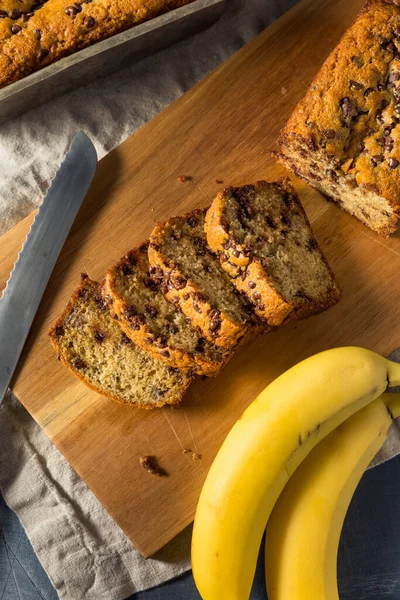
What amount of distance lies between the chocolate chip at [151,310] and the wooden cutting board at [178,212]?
0.40 metres

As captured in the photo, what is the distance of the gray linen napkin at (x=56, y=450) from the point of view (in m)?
3.11

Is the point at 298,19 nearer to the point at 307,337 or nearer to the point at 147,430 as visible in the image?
the point at 307,337

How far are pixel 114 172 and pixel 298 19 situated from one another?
1228 mm

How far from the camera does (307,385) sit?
2459 millimetres

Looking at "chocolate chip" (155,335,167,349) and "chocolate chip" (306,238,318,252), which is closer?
"chocolate chip" (155,335,167,349)

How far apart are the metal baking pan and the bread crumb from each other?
1.75 m

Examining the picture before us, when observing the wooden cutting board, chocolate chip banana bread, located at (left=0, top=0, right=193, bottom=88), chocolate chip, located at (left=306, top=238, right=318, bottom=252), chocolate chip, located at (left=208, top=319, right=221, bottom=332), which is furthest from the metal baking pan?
chocolate chip, located at (left=208, top=319, right=221, bottom=332)

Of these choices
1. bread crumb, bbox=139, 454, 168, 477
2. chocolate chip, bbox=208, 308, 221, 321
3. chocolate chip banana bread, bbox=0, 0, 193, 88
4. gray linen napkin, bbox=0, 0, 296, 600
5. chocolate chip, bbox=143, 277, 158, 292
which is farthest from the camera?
gray linen napkin, bbox=0, 0, 296, 600

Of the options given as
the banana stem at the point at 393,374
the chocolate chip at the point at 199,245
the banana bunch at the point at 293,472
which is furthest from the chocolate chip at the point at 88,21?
the banana stem at the point at 393,374

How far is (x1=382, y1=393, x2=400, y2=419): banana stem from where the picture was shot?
280 centimetres

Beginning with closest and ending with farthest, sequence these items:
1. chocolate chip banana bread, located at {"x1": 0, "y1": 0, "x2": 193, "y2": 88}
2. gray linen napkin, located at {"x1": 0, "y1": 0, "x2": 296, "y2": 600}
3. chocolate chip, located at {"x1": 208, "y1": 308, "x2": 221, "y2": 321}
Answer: chocolate chip, located at {"x1": 208, "y1": 308, "x2": 221, "y2": 321} → chocolate chip banana bread, located at {"x1": 0, "y1": 0, "x2": 193, "y2": 88} → gray linen napkin, located at {"x1": 0, "y1": 0, "x2": 296, "y2": 600}

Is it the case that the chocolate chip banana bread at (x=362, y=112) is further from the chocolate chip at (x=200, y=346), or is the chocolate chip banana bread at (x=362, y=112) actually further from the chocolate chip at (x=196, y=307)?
the chocolate chip at (x=200, y=346)

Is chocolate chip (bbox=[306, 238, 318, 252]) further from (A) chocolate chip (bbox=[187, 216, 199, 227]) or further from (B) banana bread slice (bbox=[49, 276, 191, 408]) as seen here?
(B) banana bread slice (bbox=[49, 276, 191, 408])

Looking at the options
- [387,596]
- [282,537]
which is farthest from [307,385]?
[387,596]
